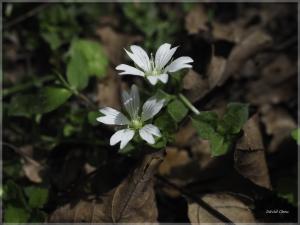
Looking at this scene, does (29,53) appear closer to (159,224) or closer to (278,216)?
(159,224)

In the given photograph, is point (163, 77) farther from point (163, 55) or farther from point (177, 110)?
point (177, 110)

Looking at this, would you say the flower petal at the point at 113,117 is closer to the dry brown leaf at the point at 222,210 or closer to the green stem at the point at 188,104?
the green stem at the point at 188,104

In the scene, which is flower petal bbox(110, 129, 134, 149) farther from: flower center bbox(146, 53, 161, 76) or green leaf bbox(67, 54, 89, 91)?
green leaf bbox(67, 54, 89, 91)

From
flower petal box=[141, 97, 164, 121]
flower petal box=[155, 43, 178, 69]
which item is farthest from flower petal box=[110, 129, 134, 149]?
flower petal box=[155, 43, 178, 69]

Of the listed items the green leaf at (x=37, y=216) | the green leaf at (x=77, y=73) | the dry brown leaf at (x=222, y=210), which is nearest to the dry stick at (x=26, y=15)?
the green leaf at (x=77, y=73)

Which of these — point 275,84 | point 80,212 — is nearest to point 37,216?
point 80,212

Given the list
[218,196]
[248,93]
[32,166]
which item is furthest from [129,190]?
[248,93]

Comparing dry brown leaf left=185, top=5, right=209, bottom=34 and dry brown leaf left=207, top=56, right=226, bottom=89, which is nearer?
dry brown leaf left=207, top=56, right=226, bottom=89
